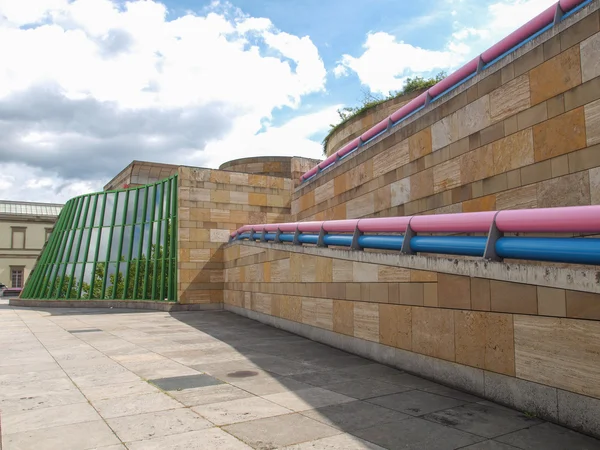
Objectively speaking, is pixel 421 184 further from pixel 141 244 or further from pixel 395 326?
pixel 141 244

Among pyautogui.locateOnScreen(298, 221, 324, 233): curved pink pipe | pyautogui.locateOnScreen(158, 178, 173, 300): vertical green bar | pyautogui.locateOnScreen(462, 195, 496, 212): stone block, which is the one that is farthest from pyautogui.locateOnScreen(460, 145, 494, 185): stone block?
pyautogui.locateOnScreen(158, 178, 173, 300): vertical green bar

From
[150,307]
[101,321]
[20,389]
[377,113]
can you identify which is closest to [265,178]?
[377,113]

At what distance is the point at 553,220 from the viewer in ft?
18.5

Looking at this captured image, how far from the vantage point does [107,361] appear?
9.58 meters

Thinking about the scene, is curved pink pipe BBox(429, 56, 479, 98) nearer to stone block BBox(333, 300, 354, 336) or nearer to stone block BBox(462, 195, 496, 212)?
stone block BBox(462, 195, 496, 212)

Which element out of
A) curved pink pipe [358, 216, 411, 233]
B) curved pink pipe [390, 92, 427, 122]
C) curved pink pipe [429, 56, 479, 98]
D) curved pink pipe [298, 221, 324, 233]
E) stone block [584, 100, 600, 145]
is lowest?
curved pink pipe [358, 216, 411, 233]

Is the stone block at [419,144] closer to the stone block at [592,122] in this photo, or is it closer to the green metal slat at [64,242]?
the stone block at [592,122]

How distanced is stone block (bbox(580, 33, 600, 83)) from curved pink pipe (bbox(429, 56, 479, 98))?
10.1 feet

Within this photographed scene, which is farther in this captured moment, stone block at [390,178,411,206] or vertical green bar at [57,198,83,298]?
vertical green bar at [57,198,83,298]

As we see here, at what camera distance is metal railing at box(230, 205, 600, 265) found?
530 centimetres

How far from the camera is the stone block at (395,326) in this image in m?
8.40

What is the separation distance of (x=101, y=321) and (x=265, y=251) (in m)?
6.76

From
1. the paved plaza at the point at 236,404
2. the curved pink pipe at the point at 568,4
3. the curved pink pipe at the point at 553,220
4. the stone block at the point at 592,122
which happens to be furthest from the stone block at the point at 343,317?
the curved pink pipe at the point at 568,4

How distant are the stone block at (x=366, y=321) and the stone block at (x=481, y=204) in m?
2.80
